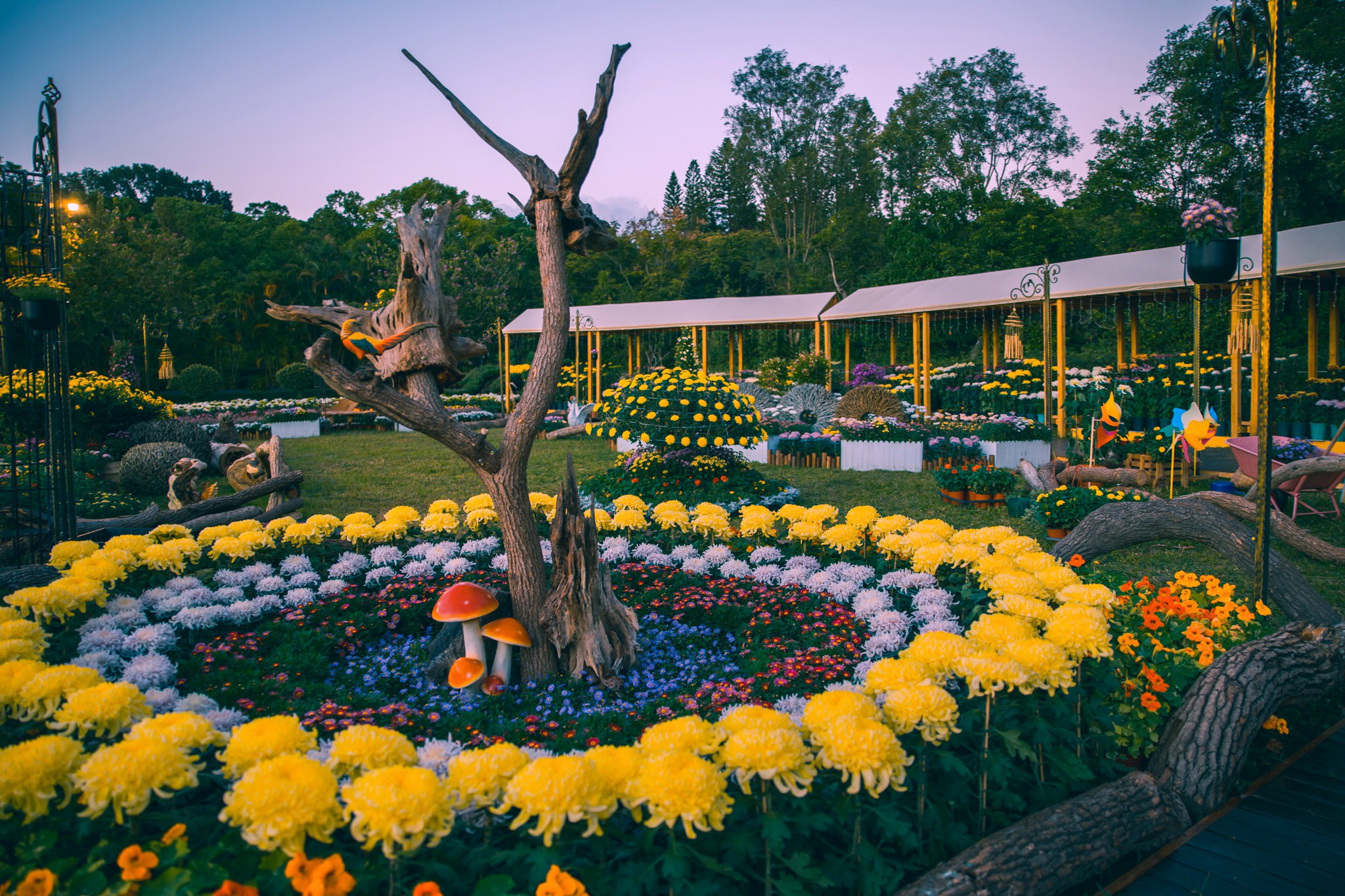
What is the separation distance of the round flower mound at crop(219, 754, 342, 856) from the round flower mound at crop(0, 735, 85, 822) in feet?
1.54

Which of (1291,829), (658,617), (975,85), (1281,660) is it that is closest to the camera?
(1291,829)

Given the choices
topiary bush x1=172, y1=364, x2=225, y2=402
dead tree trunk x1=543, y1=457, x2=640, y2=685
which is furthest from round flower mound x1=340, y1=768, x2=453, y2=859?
topiary bush x1=172, y1=364, x2=225, y2=402

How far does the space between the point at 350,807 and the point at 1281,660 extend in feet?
12.6

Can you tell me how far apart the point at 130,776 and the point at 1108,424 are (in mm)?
9595

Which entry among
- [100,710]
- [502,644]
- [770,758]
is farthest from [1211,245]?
[100,710]

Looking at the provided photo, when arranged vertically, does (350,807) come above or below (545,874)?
above

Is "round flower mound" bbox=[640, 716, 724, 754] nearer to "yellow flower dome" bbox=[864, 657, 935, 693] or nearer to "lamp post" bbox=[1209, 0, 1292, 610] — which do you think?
"yellow flower dome" bbox=[864, 657, 935, 693]

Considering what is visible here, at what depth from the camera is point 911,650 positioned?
288cm

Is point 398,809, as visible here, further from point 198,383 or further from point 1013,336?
point 198,383

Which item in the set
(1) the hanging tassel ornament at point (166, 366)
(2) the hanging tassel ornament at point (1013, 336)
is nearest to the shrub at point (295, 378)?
(1) the hanging tassel ornament at point (166, 366)

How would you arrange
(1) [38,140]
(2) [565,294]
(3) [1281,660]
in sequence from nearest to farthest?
1. (3) [1281,660]
2. (2) [565,294]
3. (1) [38,140]

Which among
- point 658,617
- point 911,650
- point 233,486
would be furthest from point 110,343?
point 911,650

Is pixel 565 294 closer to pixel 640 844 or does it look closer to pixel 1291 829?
pixel 640 844

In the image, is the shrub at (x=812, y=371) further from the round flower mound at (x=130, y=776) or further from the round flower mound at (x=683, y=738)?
the round flower mound at (x=130, y=776)
